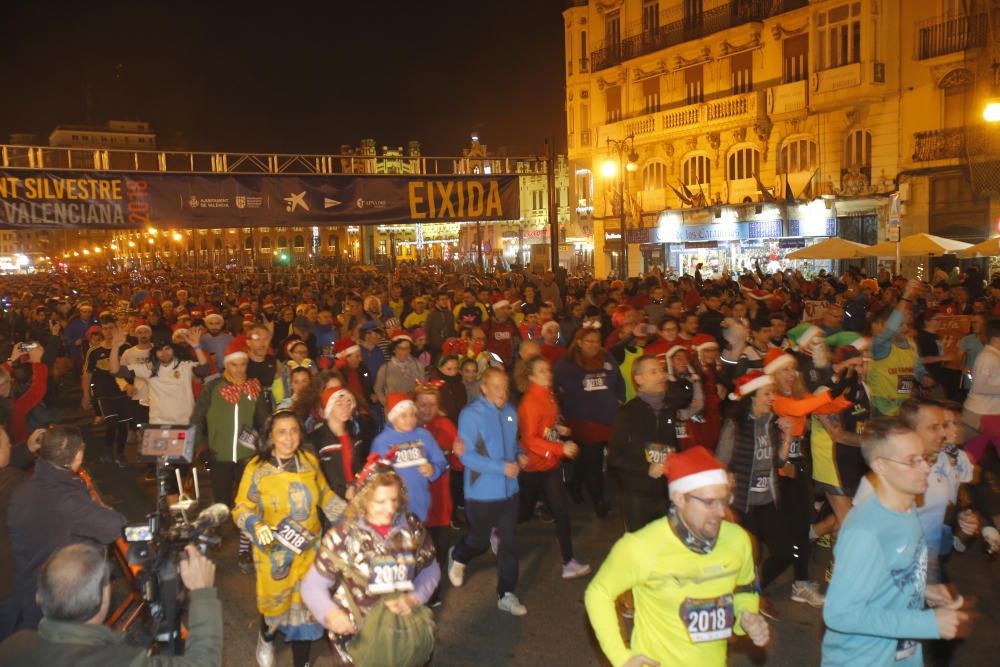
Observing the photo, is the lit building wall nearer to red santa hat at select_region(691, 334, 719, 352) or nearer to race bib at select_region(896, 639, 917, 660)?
red santa hat at select_region(691, 334, 719, 352)

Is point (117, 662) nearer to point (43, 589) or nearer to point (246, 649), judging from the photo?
point (43, 589)

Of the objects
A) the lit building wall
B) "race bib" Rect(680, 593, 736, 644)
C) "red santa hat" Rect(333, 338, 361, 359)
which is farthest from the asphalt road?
the lit building wall

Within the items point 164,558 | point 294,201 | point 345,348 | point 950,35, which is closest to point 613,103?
point 950,35

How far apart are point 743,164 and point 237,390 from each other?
2699cm

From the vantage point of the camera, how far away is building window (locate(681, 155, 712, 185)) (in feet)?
103

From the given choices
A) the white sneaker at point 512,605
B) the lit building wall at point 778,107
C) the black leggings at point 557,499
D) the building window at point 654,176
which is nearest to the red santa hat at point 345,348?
the black leggings at point 557,499

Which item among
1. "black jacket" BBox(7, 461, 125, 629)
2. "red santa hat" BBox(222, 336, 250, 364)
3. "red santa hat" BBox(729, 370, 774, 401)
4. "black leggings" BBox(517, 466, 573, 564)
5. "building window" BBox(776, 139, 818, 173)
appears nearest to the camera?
"black jacket" BBox(7, 461, 125, 629)

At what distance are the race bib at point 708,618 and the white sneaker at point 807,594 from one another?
122 inches

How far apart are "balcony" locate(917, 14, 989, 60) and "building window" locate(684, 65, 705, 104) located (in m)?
8.79

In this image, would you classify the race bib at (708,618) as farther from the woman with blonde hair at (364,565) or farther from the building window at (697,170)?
the building window at (697,170)

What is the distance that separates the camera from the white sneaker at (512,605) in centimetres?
570

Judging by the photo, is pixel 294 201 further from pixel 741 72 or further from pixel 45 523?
pixel 741 72

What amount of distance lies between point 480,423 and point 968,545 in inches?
174

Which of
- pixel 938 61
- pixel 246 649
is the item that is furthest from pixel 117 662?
pixel 938 61
